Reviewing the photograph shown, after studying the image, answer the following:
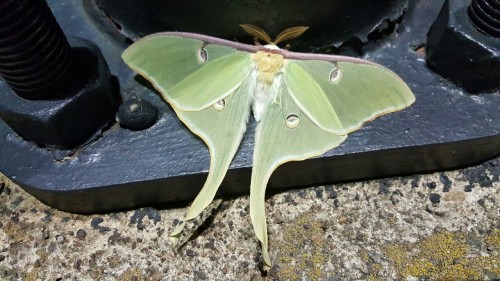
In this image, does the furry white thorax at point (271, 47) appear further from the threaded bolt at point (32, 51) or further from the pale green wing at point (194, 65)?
the threaded bolt at point (32, 51)

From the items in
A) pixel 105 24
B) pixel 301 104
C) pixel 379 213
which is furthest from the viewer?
pixel 105 24

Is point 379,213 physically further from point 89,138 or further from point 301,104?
point 89,138

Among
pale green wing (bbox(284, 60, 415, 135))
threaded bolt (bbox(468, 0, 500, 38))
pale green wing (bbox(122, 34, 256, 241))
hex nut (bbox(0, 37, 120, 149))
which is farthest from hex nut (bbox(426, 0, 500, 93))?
hex nut (bbox(0, 37, 120, 149))

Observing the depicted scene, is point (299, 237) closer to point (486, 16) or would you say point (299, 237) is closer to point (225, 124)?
point (225, 124)

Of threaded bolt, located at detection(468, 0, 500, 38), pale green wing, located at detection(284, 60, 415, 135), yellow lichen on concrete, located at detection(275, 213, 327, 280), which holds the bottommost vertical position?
yellow lichen on concrete, located at detection(275, 213, 327, 280)

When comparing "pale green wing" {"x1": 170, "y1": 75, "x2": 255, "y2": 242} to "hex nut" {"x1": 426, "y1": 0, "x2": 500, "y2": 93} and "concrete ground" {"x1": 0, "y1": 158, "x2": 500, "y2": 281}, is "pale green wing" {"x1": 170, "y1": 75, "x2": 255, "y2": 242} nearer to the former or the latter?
"concrete ground" {"x1": 0, "y1": 158, "x2": 500, "y2": 281}

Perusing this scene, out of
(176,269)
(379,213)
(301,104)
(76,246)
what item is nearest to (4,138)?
(76,246)

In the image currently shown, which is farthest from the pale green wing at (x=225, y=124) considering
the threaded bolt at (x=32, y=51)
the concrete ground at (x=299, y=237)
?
the threaded bolt at (x=32, y=51)
